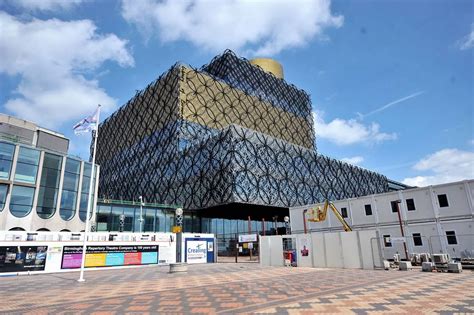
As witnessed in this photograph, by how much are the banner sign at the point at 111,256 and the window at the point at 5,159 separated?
15.2m

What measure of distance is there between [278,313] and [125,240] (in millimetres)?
27256

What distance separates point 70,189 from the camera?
43000 mm

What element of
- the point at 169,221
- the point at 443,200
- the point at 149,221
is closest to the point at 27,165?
the point at 149,221

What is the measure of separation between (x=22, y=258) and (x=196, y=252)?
1905cm

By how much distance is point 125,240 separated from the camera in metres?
33.2

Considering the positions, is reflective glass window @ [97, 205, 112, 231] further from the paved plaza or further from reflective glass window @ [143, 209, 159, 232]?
the paved plaza

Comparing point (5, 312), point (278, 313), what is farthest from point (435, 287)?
point (5, 312)

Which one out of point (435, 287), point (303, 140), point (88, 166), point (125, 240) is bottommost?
point (435, 287)

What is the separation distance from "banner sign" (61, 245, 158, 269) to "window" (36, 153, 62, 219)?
13.5 m

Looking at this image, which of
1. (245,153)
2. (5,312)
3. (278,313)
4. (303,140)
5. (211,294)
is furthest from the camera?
(303,140)

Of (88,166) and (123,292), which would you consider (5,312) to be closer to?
(123,292)

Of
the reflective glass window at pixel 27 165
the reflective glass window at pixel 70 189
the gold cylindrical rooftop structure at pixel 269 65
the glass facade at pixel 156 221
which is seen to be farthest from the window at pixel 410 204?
the gold cylindrical rooftop structure at pixel 269 65

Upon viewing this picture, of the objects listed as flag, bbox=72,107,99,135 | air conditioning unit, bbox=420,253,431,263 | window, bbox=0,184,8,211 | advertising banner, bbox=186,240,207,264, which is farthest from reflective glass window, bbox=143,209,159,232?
air conditioning unit, bbox=420,253,431,263

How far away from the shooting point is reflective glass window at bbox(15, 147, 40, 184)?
125 feet
